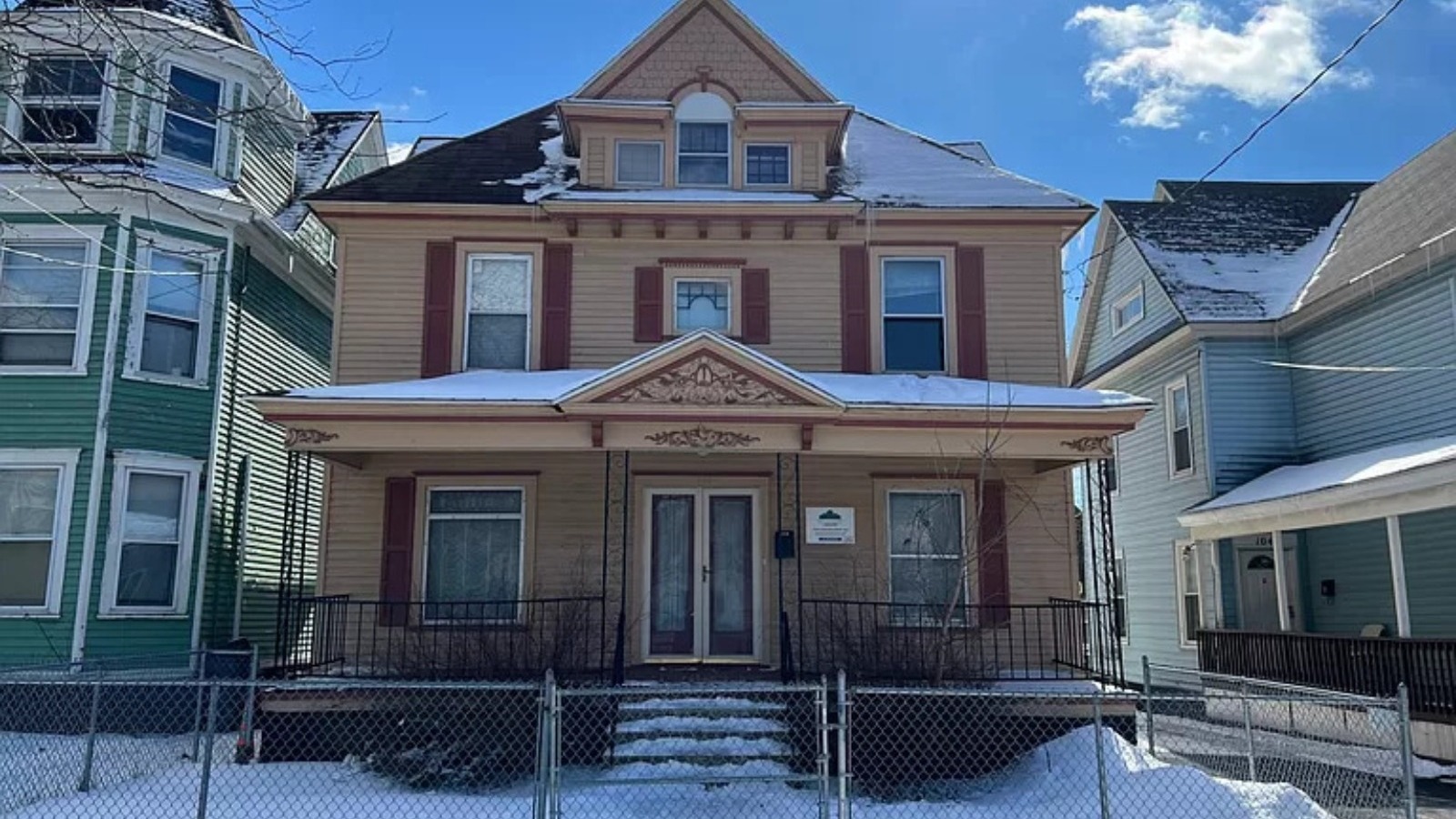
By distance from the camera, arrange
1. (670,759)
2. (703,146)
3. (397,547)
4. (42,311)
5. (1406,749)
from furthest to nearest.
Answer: (703,146) → (42,311) → (397,547) → (670,759) → (1406,749)

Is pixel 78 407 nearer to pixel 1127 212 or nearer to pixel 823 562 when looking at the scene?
pixel 823 562

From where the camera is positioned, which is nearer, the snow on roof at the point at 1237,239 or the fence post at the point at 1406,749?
the fence post at the point at 1406,749

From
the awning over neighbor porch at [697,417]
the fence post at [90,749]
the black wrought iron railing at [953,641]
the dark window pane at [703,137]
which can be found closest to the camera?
the fence post at [90,749]

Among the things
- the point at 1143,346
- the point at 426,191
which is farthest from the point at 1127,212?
the point at 426,191

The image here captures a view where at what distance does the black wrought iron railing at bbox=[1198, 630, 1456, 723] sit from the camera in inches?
416

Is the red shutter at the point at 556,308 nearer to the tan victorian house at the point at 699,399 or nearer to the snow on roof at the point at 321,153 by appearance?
the tan victorian house at the point at 699,399

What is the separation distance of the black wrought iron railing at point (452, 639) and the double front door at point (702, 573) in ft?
2.37

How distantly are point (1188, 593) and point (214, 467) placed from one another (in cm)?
1446

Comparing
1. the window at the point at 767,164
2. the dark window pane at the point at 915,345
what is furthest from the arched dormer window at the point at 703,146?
the dark window pane at the point at 915,345

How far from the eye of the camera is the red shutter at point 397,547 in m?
11.5

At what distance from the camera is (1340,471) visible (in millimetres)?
13047

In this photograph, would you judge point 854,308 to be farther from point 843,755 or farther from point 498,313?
point 843,755

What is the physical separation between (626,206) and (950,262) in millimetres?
3917

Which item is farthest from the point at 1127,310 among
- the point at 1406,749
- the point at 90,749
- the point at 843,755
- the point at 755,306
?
the point at 90,749
